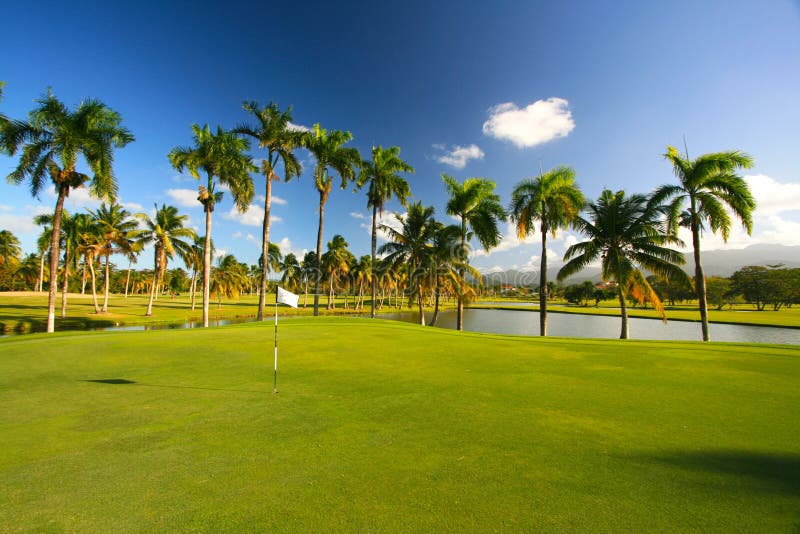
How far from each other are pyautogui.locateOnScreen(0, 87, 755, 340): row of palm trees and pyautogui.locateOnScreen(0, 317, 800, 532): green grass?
10.1 metres

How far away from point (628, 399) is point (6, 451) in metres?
9.85

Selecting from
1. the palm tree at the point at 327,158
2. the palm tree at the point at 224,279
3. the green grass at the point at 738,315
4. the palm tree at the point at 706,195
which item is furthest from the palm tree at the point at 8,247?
the green grass at the point at 738,315

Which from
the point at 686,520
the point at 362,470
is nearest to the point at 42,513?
the point at 362,470

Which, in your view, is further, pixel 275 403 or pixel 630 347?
pixel 630 347

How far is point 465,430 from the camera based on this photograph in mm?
4996

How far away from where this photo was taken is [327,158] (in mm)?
30328

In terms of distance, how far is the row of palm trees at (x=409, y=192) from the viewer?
787 inches

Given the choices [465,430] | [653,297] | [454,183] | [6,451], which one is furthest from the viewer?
[454,183]

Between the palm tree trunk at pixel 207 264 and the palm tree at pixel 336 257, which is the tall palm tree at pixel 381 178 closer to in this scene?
the palm tree trunk at pixel 207 264

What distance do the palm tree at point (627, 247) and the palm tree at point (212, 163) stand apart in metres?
27.0

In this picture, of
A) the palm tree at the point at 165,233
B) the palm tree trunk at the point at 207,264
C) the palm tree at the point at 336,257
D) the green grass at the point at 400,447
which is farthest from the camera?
the palm tree at the point at 336,257

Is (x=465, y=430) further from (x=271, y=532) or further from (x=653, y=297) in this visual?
(x=653, y=297)

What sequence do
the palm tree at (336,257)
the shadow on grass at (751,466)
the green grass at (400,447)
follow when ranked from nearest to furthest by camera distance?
the green grass at (400,447) < the shadow on grass at (751,466) < the palm tree at (336,257)

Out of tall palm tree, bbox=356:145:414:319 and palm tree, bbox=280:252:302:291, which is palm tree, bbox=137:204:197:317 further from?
palm tree, bbox=280:252:302:291
